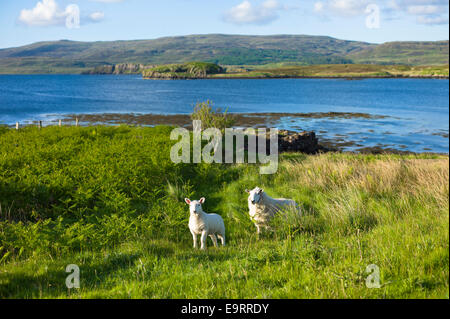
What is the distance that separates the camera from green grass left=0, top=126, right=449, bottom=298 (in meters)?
6.21

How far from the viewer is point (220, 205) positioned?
14.1 meters

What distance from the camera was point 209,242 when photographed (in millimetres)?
11367

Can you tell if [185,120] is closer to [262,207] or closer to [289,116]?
[289,116]

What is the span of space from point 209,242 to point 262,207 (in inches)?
76.1

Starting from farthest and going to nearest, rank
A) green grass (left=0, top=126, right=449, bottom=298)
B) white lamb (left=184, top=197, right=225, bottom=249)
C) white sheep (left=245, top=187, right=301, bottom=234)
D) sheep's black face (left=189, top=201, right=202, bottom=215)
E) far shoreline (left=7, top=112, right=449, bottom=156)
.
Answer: far shoreline (left=7, top=112, right=449, bottom=156), white sheep (left=245, top=187, right=301, bottom=234), white lamb (left=184, top=197, right=225, bottom=249), sheep's black face (left=189, top=201, right=202, bottom=215), green grass (left=0, top=126, right=449, bottom=298)

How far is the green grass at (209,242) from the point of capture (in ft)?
20.4

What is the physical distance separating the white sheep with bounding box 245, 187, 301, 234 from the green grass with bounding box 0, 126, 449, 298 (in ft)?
1.50

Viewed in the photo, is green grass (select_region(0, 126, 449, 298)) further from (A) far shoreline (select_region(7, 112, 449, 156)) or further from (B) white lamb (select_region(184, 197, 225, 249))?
(A) far shoreline (select_region(7, 112, 449, 156))

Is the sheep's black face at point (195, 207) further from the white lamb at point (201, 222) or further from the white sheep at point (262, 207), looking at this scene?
the white sheep at point (262, 207)

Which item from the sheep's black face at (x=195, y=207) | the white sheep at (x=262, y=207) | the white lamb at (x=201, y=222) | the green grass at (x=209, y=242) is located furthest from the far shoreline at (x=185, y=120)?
the sheep's black face at (x=195, y=207)

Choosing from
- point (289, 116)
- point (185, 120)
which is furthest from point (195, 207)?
point (289, 116)

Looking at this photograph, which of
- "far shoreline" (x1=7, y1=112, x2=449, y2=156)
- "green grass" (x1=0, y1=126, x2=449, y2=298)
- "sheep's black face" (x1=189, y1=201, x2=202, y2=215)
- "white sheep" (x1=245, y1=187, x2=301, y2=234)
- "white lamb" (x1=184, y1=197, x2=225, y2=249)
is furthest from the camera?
"far shoreline" (x1=7, y1=112, x2=449, y2=156)

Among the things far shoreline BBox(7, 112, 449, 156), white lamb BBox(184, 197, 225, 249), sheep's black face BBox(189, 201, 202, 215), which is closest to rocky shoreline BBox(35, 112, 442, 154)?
far shoreline BBox(7, 112, 449, 156)
